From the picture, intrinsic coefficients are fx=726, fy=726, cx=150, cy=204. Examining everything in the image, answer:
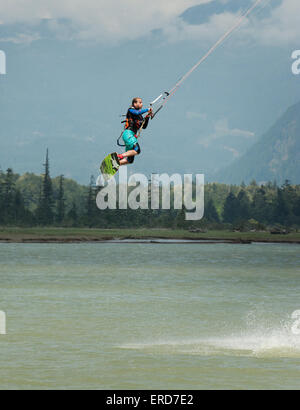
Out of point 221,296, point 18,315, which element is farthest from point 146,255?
point 18,315

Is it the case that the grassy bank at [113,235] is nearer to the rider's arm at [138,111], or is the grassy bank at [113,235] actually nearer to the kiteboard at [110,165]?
the kiteboard at [110,165]

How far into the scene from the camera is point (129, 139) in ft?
66.7

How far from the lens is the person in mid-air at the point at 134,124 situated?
795 inches

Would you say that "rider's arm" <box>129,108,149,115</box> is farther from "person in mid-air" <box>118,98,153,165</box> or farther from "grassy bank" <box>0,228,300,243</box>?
"grassy bank" <box>0,228,300,243</box>

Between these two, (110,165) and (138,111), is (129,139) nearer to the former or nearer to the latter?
(138,111)

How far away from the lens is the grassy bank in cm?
15850

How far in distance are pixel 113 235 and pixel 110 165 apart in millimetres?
149197

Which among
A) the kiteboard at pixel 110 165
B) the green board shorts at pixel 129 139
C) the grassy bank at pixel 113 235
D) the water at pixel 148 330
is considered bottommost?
the water at pixel 148 330

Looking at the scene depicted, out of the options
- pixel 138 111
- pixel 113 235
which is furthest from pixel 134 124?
pixel 113 235

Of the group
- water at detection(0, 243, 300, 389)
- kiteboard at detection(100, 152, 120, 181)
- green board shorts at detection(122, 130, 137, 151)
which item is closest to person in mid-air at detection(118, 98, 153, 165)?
green board shorts at detection(122, 130, 137, 151)

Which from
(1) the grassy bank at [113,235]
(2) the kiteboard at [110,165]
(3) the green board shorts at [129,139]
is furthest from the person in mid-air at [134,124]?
(1) the grassy bank at [113,235]

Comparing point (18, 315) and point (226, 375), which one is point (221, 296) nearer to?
point (18, 315)

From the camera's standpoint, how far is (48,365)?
91.8 feet
